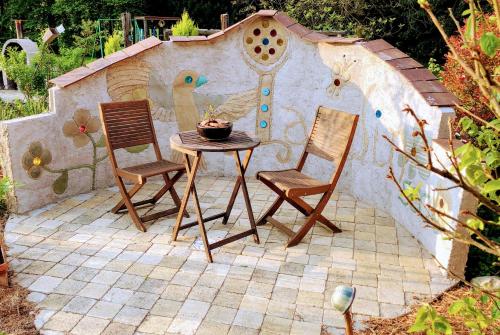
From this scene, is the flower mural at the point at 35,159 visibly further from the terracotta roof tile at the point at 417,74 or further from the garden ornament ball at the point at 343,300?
the garden ornament ball at the point at 343,300

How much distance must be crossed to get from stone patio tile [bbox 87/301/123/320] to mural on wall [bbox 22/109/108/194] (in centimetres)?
213

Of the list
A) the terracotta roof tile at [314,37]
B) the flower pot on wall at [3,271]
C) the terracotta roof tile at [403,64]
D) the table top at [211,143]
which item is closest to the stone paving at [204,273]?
the flower pot on wall at [3,271]

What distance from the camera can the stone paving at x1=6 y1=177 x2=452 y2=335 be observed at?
3.25 metres

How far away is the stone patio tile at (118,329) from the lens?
3.08 meters

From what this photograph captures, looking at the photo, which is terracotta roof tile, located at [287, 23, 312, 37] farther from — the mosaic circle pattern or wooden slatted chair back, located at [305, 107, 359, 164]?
wooden slatted chair back, located at [305, 107, 359, 164]

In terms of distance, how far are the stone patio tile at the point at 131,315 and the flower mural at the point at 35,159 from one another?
2.27m

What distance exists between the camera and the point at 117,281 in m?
3.70

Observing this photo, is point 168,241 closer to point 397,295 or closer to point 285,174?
point 285,174

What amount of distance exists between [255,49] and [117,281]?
3.32 meters

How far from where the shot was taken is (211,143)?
4.25m

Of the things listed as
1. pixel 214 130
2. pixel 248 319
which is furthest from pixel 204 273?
pixel 214 130

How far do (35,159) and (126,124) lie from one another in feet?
3.34

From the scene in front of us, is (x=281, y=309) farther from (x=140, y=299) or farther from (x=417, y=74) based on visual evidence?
(x=417, y=74)

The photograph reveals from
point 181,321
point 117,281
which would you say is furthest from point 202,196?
point 181,321
